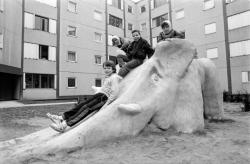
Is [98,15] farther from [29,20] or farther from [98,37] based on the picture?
[29,20]

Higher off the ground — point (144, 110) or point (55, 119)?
point (144, 110)

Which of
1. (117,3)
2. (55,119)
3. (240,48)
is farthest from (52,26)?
(55,119)

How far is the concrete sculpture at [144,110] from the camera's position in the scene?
411 centimetres

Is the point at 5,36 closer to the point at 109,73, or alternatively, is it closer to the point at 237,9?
the point at 109,73

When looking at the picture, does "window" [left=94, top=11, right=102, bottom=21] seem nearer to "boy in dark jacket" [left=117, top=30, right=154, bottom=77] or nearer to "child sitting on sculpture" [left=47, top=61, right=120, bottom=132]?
"boy in dark jacket" [left=117, top=30, right=154, bottom=77]

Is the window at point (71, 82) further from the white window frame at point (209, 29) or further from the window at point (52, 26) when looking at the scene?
the white window frame at point (209, 29)

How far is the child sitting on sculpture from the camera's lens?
4.60 meters

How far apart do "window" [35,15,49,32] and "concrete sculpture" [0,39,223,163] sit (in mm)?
18639

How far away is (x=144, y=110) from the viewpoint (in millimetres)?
4898

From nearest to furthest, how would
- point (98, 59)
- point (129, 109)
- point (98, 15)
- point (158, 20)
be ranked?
point (129, 109)
point (98, 59)
point (98, 15)
point (158, 20)

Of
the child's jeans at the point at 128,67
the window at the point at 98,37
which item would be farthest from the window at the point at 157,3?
the child's jeans at the point at 128,67

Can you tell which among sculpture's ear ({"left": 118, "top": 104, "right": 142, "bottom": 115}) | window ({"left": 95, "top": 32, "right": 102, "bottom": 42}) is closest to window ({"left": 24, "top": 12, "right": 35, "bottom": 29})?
window ({"left": 95, "top": 32, "right": 102, "bottom": 42})

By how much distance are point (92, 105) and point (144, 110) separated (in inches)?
47.0

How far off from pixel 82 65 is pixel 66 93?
12.3 feet
